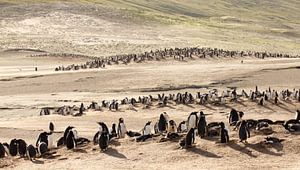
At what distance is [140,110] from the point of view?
25.0 m

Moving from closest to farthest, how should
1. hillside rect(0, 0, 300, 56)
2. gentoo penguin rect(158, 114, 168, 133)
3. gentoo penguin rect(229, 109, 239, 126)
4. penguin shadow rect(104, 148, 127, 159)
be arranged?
penguin shadow rect(104, 148, 127, 159)
gentoo penguin rect(158, 114, 168, 133)
gentoo penguin rect(229, 109, 239, 126)
hillside rect(0, 0, 300, 56)

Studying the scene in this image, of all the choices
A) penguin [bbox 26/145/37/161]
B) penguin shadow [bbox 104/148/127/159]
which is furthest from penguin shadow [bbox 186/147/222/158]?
penguin [bbox 26/145/37/161]

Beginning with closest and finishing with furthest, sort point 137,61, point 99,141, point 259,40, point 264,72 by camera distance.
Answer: point 99,141, point 264,72, point 137,61, point 259,40

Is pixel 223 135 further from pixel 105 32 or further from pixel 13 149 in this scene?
pixel 105 32

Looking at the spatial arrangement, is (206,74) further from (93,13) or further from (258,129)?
(93,13)

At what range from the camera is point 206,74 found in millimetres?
35406

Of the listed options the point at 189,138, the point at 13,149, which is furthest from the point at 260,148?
the point at 13,149

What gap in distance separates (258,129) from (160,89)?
15262 mm

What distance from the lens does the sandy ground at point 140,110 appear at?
14.6 m

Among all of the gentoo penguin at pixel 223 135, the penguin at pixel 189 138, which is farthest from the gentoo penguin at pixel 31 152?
the gentoo penguin at pixel 223 135

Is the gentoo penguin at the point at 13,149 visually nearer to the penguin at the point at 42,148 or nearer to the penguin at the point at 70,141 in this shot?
the penguin at the point at 42,148

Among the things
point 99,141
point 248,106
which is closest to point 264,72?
point 248,106

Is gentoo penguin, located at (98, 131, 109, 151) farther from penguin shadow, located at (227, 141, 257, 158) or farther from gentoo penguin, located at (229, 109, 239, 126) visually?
gentoo penguin, located at (229, 109, 239, 126)

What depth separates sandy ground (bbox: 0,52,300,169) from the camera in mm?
14602
